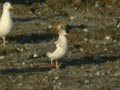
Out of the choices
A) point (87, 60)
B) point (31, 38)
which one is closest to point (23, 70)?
point (87, 60)

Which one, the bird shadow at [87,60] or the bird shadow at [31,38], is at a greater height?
the bird shadow at [31,38]

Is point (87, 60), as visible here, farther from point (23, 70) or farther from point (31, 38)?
point (31, 38)

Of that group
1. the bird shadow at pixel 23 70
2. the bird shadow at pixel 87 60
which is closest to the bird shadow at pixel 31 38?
the bird shadow at pixel 87 60

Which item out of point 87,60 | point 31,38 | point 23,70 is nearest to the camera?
point 23,70

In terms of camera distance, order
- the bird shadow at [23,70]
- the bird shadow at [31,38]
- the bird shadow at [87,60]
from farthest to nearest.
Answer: the bird shadow at [31,38] < the bird shadow at [87,60] < the bird shadow at [23,70]

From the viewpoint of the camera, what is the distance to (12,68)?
1723cm

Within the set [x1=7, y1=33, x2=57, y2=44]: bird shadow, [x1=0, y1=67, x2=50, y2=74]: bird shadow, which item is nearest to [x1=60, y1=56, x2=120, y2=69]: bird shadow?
[x1=0, y1=67, x2=50, y2=74]: bird shadow

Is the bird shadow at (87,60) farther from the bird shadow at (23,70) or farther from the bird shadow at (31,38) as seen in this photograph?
the bird shadow at (31,38)

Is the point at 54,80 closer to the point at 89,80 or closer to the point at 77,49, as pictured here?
the point at 89,80

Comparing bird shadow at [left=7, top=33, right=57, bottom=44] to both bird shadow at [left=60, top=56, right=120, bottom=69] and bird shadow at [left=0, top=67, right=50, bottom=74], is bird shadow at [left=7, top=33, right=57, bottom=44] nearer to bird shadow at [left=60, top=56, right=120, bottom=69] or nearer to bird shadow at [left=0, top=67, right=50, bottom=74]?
bird shadow at [left=60, top=56, right=120, bottom=69]

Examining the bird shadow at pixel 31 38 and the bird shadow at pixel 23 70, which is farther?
the bird shadow at pixel 31 38

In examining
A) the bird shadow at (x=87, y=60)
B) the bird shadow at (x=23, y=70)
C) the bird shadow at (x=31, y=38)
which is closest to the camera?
the bird shadow at (x=23, y=70)

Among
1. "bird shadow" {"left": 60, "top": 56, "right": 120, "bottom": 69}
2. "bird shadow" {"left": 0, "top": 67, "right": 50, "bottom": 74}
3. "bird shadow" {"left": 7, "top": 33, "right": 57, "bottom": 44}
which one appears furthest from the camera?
"bird shadow" {"left": 7, "top": 33, "right": 57, "bottom": 44}

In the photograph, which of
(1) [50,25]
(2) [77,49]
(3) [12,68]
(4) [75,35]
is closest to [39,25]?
(1) [50,25]
